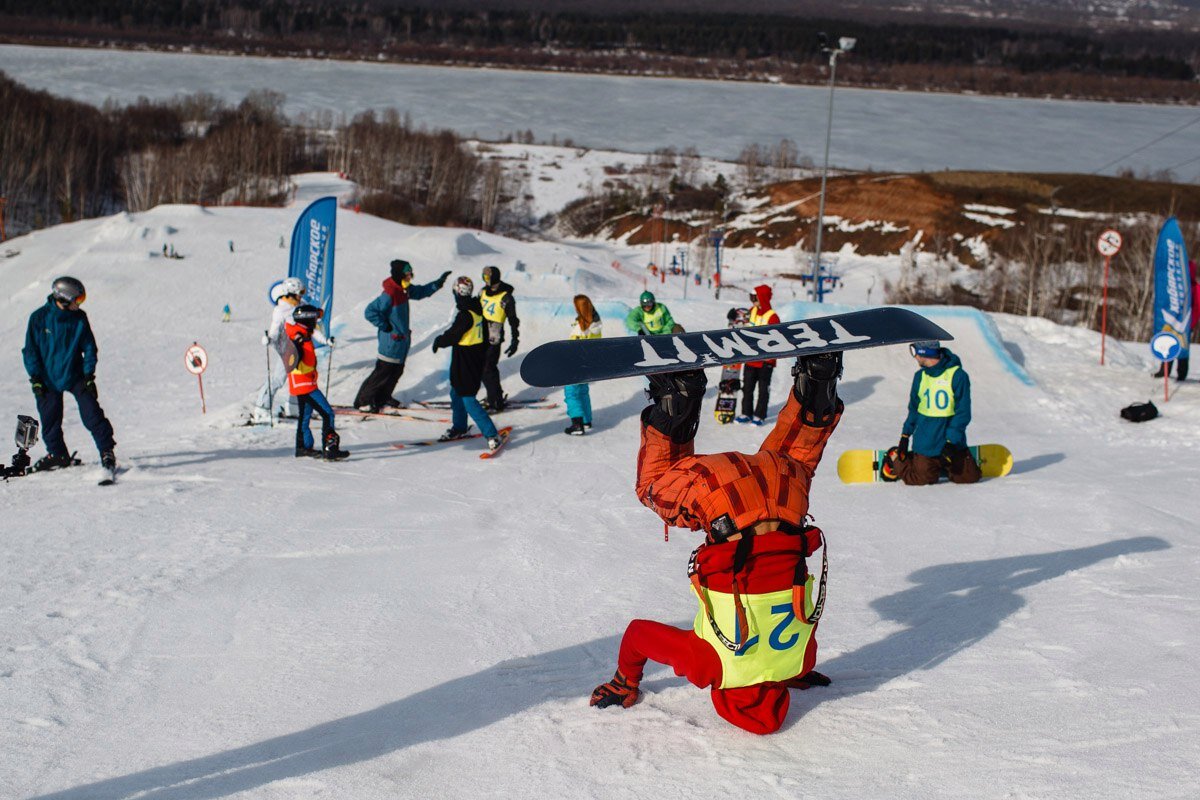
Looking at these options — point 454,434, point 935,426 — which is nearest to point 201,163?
point 454,434

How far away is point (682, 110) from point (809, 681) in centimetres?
11374

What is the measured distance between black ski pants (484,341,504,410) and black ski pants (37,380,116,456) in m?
4.12

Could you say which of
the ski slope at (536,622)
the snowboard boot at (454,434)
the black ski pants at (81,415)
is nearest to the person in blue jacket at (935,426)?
the ski slope at (536,622)

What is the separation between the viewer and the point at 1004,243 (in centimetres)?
5378

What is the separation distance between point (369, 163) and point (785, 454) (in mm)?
65703

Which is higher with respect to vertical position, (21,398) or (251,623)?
(251,623)

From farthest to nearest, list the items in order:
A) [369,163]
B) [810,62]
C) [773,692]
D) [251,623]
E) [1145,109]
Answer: [810,62], [1145,109], [369,163], [251,623], [773,692]

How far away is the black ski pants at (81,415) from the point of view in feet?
25.2

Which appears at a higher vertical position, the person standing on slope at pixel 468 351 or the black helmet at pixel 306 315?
the black helmet at pixel 306 315

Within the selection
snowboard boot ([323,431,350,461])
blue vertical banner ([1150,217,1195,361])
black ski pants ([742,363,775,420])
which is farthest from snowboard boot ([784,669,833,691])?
blue vertical banner ([1150,217,1195,361])

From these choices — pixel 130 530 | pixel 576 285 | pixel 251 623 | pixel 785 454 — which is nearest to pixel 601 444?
pixel 130 530

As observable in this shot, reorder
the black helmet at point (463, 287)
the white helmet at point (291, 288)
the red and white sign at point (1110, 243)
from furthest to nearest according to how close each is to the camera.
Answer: the red and white sign at point (1110, 243) < the black helmet at point (463, 287) < the white helmet at point (291, 288)

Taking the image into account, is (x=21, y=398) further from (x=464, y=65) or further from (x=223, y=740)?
(x=464, y=65)

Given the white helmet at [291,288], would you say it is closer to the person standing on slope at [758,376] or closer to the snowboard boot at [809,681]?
the person standing on slope at [758,376]
